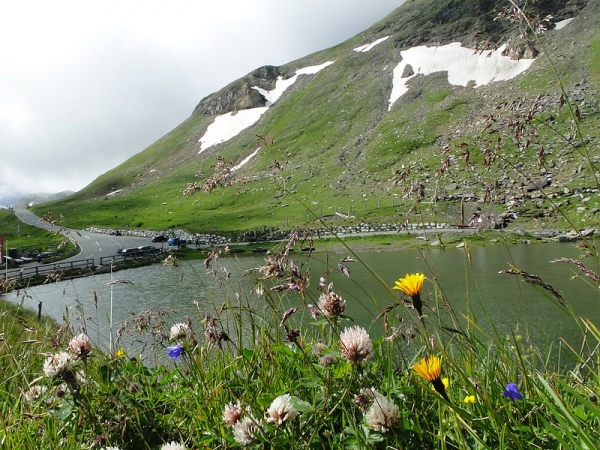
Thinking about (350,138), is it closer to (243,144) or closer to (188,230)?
(243,144)

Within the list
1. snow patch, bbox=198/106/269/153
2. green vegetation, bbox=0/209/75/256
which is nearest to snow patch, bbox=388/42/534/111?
snow patch, bbox=198/106/269/153

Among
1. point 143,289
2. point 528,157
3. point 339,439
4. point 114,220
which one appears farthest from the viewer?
point 114,220

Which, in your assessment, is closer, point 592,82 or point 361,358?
point 361,358

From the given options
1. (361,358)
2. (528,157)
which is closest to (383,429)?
(361,358)

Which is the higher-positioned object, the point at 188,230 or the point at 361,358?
the point at 361,358

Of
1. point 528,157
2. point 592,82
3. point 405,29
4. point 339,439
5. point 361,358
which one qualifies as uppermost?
point 405,29

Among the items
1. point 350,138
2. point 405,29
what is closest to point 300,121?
point 350,138

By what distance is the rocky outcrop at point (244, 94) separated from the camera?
147500 mm

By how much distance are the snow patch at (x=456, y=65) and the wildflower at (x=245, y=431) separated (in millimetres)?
97644

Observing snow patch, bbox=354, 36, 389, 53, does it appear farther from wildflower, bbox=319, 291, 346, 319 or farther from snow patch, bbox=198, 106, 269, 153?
wildflower, bbox=319, 291, 346, 319

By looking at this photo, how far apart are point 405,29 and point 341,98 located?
4238cm

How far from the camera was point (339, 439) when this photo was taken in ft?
5.83

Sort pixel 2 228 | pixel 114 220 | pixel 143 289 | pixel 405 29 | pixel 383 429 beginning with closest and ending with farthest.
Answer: pixel 383 429, pixel 143 289, pixel 114 220, pixel 2 228, pixel 405 29

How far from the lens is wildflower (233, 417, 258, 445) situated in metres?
1.53
